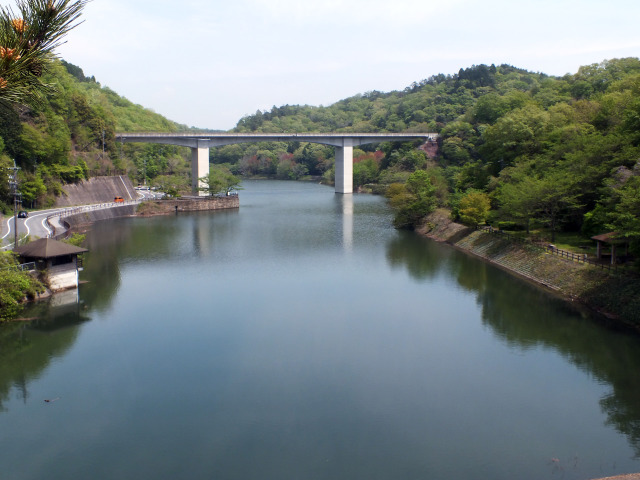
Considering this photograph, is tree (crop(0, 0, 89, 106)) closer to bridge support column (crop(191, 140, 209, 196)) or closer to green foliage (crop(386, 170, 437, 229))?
green foliage (crop(386, 170, 437, 229))

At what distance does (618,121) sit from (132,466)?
86.2ft

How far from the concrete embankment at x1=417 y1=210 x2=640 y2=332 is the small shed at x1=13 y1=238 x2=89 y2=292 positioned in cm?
1644

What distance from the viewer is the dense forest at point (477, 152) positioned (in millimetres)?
23094

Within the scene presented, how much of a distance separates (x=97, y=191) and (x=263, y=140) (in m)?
19.8

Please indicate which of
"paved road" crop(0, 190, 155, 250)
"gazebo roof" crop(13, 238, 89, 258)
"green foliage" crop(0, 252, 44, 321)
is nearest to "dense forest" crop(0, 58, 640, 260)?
"paved road" crop(0, 190, 155, 250)

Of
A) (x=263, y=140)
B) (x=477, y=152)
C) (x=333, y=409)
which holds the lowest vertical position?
(x=333, y=409)

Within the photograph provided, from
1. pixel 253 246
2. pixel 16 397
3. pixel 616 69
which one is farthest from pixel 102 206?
pixel 616 69

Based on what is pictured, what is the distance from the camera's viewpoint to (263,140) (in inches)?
2266

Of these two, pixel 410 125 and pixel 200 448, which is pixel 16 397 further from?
pixel 410 125

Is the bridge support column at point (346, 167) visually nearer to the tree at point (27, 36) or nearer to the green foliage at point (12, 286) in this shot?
the green foliage at point (12, 286)

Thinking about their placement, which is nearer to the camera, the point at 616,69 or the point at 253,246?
the point at 253,246

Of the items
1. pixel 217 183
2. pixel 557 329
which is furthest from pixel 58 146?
pixel 557 329

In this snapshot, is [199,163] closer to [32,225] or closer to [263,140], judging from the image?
[263,140]

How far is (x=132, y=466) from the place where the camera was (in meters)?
9.17
